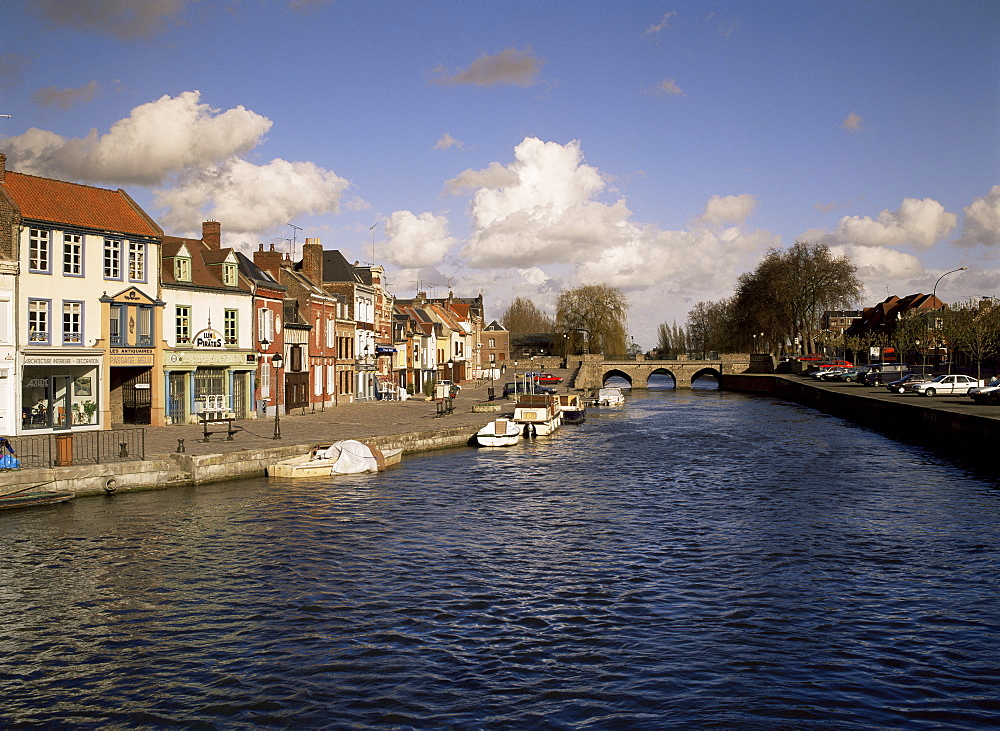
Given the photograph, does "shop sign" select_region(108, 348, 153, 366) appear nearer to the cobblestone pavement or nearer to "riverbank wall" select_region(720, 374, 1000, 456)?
the cobblestone pavement

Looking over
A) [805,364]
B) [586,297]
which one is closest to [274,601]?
[805,364]

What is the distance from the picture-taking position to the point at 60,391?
4072 cm

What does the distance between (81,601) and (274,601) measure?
4.24 meters

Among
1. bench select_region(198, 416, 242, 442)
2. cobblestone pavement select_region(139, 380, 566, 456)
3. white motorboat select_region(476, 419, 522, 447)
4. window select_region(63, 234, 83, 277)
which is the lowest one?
white motorboat select_region(476, 419, 522, 447)

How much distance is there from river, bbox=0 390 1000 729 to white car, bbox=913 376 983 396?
124 ft

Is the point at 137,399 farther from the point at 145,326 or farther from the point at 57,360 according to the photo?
the point at 57,360

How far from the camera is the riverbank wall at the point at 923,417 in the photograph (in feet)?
144

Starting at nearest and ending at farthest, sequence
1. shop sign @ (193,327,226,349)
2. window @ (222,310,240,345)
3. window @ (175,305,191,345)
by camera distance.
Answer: window @ (175,305,191,345) → shop sign @ (193,327,226,349) → window @ (222,310,240,345)

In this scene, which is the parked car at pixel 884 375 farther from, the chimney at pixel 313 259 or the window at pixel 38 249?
the window at pixel 38 249

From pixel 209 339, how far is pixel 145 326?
4525mm

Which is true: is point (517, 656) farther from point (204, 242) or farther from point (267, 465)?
point (204, 242)

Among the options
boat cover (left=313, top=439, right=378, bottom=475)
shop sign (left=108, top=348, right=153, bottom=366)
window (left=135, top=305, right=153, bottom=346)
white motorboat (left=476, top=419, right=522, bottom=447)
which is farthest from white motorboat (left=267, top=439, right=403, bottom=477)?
window (left=135, top=305, right=153, bottom=346)

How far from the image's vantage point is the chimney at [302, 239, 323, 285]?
66375mm

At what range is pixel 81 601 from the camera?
62.3ft
